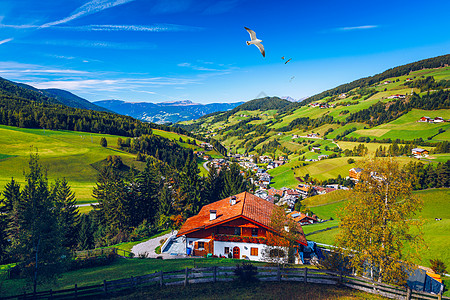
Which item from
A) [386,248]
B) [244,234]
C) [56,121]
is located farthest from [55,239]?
[56,121]

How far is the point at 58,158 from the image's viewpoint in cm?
9625

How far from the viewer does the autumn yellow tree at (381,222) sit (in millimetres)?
15539

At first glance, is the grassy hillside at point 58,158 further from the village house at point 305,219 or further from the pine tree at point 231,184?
the village house at point 305,219

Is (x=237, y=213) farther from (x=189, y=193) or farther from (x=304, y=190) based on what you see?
(x=304, y=190)

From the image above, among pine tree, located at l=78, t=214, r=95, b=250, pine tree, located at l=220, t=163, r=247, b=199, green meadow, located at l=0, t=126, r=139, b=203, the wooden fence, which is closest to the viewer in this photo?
the wooden fence

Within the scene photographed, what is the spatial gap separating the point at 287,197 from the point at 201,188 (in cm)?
5992

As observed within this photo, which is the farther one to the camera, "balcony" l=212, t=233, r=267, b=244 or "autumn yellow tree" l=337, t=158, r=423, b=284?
"balcony" l=212, t=233, r=267, b=244

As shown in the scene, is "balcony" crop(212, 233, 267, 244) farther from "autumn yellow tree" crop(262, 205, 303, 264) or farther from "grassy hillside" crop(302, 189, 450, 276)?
"grassy hillside" crop(302, 189, 450, 276)

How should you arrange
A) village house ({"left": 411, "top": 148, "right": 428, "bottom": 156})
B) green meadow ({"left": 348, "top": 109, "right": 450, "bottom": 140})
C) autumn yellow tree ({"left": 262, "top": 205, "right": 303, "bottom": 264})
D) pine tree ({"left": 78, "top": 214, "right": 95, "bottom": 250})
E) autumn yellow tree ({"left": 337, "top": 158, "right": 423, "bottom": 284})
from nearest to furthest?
1. autumn yellow tree ({"left": 337, "top": 158, "right": 423, "bottom": 284})
2. autumn yellow tree ({"left": 262, "top": 205, "right": 303, "bottom": 264})
3. pine tree ({"left": 78, "top": 214, "right": 95, "bottom": 250})
4. village house ({"left": 411, "top": 148, "right": 428, "bottom": 156})
5. green meadow ({"left": 348, "top": 109, "right": 450, "bottom": 140})

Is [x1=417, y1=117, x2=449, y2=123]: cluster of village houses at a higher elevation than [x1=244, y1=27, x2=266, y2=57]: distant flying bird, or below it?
higher

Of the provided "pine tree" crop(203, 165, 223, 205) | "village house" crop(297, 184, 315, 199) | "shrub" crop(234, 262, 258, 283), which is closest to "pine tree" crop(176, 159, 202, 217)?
"pine tree" crop(203, 165, 223, 205)

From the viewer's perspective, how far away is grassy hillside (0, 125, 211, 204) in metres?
78.5

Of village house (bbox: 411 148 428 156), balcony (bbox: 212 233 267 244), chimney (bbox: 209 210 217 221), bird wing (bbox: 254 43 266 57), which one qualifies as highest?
bird wing (bbox: 254 43 266 57)

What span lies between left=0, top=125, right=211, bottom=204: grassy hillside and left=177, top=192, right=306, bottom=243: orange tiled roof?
55.7 meters
